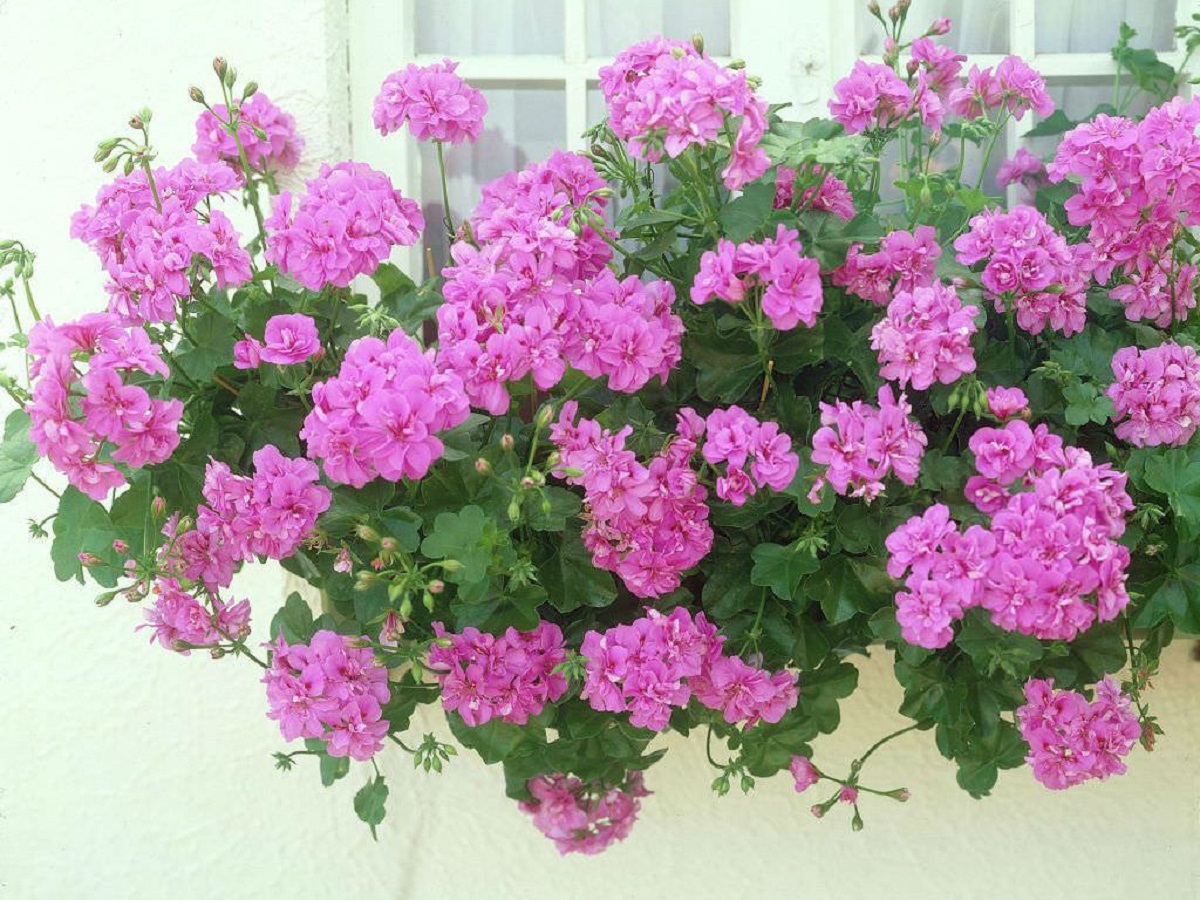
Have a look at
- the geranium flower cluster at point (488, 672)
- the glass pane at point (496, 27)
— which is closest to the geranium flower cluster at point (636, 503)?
the geranium flower cluster at point (488, 672)

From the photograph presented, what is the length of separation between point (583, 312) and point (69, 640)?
1087mm

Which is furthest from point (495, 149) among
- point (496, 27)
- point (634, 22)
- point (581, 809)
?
point (581, 809)

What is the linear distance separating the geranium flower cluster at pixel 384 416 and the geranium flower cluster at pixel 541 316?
0.05 m

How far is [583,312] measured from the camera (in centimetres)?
138

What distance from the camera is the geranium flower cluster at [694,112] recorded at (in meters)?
1.30

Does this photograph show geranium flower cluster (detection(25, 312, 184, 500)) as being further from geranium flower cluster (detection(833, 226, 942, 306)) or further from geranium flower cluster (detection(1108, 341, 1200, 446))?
geranium flower cluster (detection(1108, 341, 1200, 446))

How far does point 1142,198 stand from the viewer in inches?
58.1

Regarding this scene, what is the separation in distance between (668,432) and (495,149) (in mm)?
731

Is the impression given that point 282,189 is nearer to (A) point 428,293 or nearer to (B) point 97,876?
(A) point 428,293

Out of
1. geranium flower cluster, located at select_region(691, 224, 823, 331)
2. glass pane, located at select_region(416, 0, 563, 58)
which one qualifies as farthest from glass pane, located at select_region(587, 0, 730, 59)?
geranium flower cluster, located at select_region(691, 224, 823, 331)

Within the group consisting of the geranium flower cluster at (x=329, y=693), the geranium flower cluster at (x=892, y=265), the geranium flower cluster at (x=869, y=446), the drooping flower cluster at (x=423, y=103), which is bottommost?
the geranium flower cluster at (x=329, y=693)

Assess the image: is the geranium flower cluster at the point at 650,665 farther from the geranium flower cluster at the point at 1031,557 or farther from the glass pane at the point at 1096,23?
the glass pane at the point at 1096,23

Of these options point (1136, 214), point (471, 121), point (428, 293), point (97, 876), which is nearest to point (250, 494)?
point (428, 293)

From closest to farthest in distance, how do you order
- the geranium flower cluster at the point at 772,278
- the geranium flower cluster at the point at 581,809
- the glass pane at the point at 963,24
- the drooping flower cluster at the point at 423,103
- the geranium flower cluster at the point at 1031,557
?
the geranium flower cluster at the point at 1031,557 < the geranium flower cluster at the point at 772,278 < the drooping flower cluster at the point at 423,103 < the geranium flower cluster at the point at 581,809 < the glass pane at the point at 963,24
